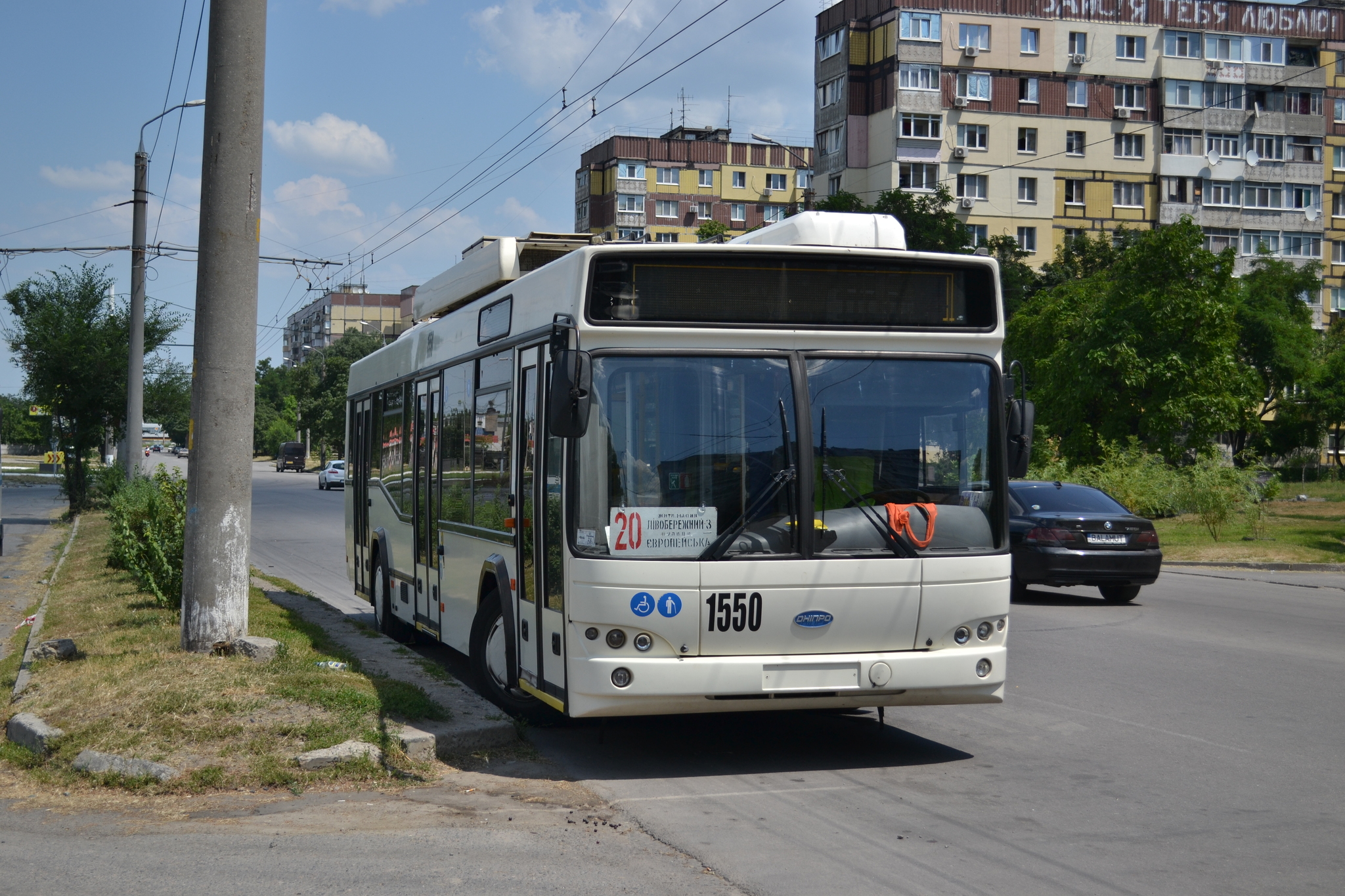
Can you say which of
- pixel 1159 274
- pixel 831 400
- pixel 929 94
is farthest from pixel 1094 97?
pixel 831 400

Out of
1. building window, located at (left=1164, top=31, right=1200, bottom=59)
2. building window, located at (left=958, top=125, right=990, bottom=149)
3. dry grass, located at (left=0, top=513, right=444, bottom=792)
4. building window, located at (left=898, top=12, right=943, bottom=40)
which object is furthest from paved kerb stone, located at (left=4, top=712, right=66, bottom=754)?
building window, located at (left=1164, top=31, right=1200, bottom=59)

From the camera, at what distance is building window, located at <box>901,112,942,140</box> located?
6714 centimetres

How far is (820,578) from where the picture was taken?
22.5ft

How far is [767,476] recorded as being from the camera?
6.87 meters

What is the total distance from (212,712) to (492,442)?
2.43 metres

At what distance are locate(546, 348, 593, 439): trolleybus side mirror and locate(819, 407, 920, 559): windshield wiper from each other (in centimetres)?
→ 129

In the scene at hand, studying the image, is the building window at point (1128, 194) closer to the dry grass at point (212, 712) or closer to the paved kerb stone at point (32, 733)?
the dry grass at point (212, 712)

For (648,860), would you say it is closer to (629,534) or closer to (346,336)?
(629,534)

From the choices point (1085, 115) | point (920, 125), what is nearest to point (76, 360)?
point (920, 125)

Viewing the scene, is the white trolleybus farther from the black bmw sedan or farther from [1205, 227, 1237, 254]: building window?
[1205, 227, 1237, 254]: building window

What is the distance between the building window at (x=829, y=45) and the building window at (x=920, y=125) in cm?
569

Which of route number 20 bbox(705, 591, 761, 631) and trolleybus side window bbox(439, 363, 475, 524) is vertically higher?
→ trolleybus side window bbox(439, 363, 475, 524)

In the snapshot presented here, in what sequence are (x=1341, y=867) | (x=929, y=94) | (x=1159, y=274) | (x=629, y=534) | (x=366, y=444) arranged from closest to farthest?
(x=1341, y=867) < (x=629, y=534) < (x=366, y=444) < (x=1159, y=274) < (x=929, y=94)

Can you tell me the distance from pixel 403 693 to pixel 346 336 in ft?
367
